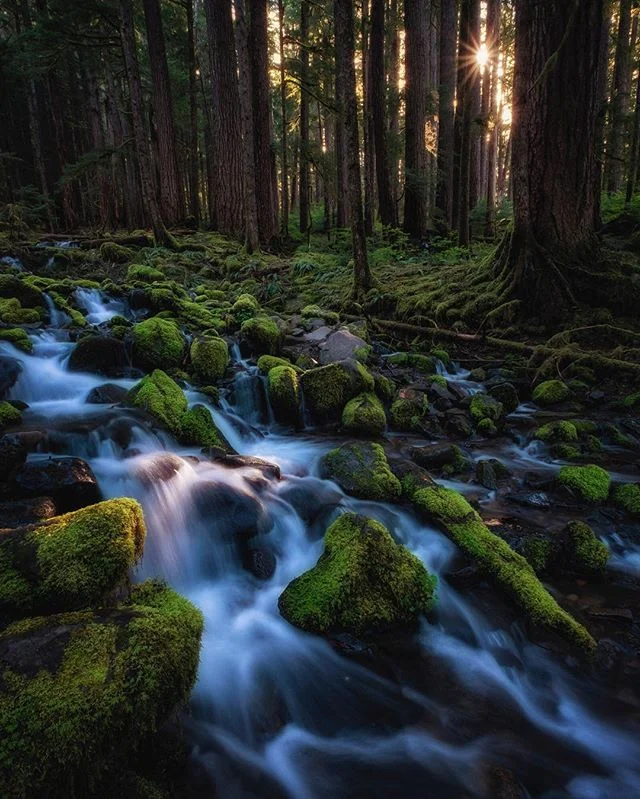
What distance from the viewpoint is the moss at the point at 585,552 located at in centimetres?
402

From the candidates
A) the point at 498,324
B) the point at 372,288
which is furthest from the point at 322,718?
the point at 372,288

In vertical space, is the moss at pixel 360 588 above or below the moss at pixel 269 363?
below

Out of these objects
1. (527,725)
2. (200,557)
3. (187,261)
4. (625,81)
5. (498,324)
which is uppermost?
(625,81)

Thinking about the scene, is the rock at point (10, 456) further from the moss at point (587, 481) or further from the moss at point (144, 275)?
the moss at point (144, 275)

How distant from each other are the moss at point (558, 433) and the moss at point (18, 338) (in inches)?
272

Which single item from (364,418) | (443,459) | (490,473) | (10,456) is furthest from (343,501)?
(10,456)

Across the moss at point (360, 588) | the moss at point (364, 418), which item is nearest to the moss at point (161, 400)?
the moss at point (364, 418)

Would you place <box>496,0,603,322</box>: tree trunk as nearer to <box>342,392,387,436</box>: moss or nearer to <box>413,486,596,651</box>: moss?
<box>342,392,387,436</box>: moss

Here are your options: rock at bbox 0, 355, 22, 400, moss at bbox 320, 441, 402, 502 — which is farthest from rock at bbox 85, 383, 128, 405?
moss at bbox 320, 441, 402, 502

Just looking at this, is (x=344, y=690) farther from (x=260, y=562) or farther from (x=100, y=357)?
(x=100, y=357)

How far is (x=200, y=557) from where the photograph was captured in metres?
4.11

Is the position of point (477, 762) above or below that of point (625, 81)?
below

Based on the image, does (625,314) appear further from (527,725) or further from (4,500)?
(4,500)

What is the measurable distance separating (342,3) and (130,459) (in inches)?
343
